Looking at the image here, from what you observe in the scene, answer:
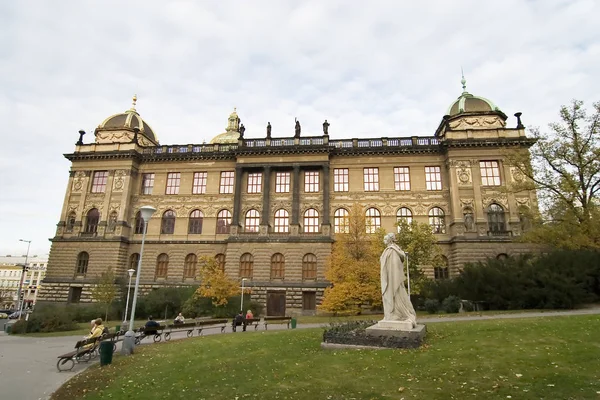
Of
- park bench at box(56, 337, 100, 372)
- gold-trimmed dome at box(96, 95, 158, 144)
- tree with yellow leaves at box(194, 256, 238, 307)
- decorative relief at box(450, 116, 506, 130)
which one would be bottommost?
park bench at box(56, 337, 100, 372)

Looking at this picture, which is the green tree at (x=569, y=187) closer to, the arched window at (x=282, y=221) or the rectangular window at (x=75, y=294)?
the arched window at (x=282, y=221)

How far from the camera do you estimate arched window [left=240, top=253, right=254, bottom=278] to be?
41031 millimetres

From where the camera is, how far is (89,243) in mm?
44250

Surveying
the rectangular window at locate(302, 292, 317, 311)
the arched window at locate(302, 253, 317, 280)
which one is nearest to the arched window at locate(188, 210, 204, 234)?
the arched window at locate(302, 253, 317, 280)

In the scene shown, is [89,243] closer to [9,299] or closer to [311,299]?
[311,299]

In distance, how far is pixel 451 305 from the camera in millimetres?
28719

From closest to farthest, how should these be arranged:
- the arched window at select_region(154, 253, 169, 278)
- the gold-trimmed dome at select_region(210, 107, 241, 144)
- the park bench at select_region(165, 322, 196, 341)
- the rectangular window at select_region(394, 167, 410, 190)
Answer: the park bench at select_region(165, 322, 196, 341)
the rectangular window at select_region(394, 167, 410, 190)
the arched window at select_region(154, 253, 169, 278)
the gold-trimmed dome at select_region(210, 107, 241, 144)

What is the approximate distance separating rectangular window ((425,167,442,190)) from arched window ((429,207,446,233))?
263cm

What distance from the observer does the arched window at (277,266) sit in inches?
1601

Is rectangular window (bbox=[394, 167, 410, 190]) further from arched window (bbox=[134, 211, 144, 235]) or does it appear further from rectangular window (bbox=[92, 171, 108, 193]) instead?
rectangular window (bbox=[92, 171, 108, 193])

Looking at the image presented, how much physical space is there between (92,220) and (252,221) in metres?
20.3

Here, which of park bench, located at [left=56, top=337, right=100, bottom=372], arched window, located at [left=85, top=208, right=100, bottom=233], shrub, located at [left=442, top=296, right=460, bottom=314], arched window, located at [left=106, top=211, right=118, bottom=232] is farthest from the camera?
arched window, located at [left=85, top=208, right=100, bottom=233]

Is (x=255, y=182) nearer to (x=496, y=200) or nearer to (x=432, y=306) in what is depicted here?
(x=432, y=306)

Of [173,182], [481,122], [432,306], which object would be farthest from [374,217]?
[173,182]
